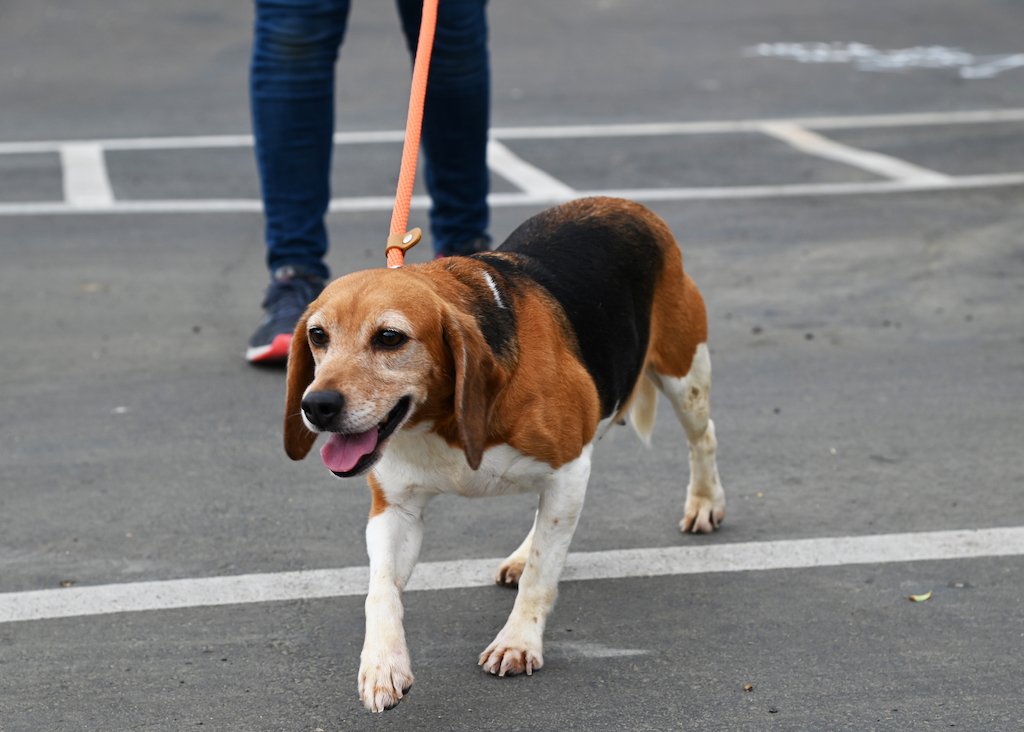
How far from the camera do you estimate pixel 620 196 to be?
867cm

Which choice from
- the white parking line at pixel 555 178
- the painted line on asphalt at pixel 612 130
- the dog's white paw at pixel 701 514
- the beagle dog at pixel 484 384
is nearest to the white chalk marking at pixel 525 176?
the white parking line at pixel 555 178

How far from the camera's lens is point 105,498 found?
435cm

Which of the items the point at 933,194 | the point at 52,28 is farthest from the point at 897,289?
the point at 52,28

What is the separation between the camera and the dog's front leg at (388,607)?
9.37ft

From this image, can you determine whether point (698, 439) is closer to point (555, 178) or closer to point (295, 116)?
point (295, 116)

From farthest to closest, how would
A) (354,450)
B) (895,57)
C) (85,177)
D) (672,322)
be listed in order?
1. (895,57)
2. (85,177)
3. (672,322)
4. (354,450)

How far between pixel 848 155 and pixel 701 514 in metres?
6.88

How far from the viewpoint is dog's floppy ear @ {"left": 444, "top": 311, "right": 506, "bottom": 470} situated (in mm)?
2861

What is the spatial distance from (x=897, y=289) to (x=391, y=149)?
511 centimetres

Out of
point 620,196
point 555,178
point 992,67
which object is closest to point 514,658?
point 620,196

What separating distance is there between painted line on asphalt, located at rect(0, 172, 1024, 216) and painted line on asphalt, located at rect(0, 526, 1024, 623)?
16.0 feet

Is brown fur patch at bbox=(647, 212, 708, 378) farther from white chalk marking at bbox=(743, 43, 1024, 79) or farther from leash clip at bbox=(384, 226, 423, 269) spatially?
white chalk marking at bbox=(743, 43, 1024, 79)

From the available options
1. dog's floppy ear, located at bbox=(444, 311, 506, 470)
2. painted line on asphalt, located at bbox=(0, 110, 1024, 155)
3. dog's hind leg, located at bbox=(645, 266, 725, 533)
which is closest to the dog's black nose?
dog's floppy ear, located at bbox=(444, 311, 506, 470)

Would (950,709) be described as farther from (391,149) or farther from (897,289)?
(391,149)
